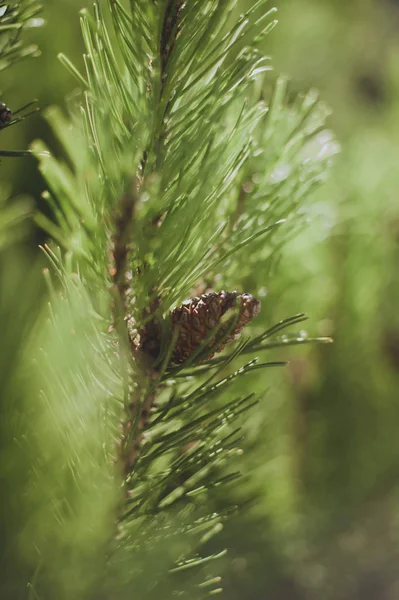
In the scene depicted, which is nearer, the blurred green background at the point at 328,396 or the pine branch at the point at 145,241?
the pine branch at the point at 145,241

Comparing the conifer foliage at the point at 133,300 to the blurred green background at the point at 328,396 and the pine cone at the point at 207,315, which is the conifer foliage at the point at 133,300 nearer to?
the pine cone at the point at 207,315

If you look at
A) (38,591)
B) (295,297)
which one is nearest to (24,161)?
(295,297)

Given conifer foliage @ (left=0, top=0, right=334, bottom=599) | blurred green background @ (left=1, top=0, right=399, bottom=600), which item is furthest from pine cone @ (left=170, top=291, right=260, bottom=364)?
blurred green background @ (left=1, top=0, right=399, bottom=600)

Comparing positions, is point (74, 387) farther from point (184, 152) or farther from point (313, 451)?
point (313, 451)

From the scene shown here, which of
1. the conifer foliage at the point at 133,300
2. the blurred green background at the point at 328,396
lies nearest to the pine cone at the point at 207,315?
the conifer foliage at the point at 133,300

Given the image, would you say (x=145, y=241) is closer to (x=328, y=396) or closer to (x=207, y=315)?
(x=207, y=315)
